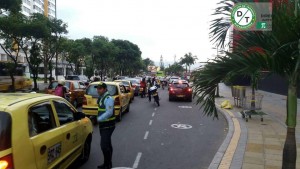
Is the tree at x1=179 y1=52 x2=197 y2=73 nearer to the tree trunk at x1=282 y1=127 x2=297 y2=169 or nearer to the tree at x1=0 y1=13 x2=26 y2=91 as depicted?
the tree at x1=0 y1=13 x2=26 y2=91

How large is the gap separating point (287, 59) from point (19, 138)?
3872mm

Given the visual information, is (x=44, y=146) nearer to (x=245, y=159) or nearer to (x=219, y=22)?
(x=219, y=22)

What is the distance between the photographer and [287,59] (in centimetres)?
524

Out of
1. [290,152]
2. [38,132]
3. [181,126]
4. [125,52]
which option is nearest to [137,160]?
[38,132]

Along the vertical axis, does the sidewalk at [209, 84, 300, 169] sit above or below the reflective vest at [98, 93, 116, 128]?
below

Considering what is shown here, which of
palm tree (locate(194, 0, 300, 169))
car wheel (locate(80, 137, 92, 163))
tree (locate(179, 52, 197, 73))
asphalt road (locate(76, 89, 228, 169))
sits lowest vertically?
asphalt road (locate(76, 89, 228, 169))

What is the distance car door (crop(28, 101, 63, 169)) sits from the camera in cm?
489

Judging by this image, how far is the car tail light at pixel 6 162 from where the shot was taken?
4152 mm

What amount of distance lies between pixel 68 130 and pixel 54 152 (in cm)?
79

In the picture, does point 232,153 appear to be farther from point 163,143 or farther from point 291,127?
point 291,127

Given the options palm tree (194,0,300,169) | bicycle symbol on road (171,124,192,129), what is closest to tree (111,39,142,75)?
bicycle symbol on road (171,124,192,129)

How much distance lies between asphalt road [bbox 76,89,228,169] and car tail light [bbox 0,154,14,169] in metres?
3.19

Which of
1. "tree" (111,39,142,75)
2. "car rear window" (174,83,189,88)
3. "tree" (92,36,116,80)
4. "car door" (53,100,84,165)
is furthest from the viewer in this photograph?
"tree" (111,39,142,75)

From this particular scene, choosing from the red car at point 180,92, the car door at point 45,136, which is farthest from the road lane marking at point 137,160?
the red car at point 180,92
